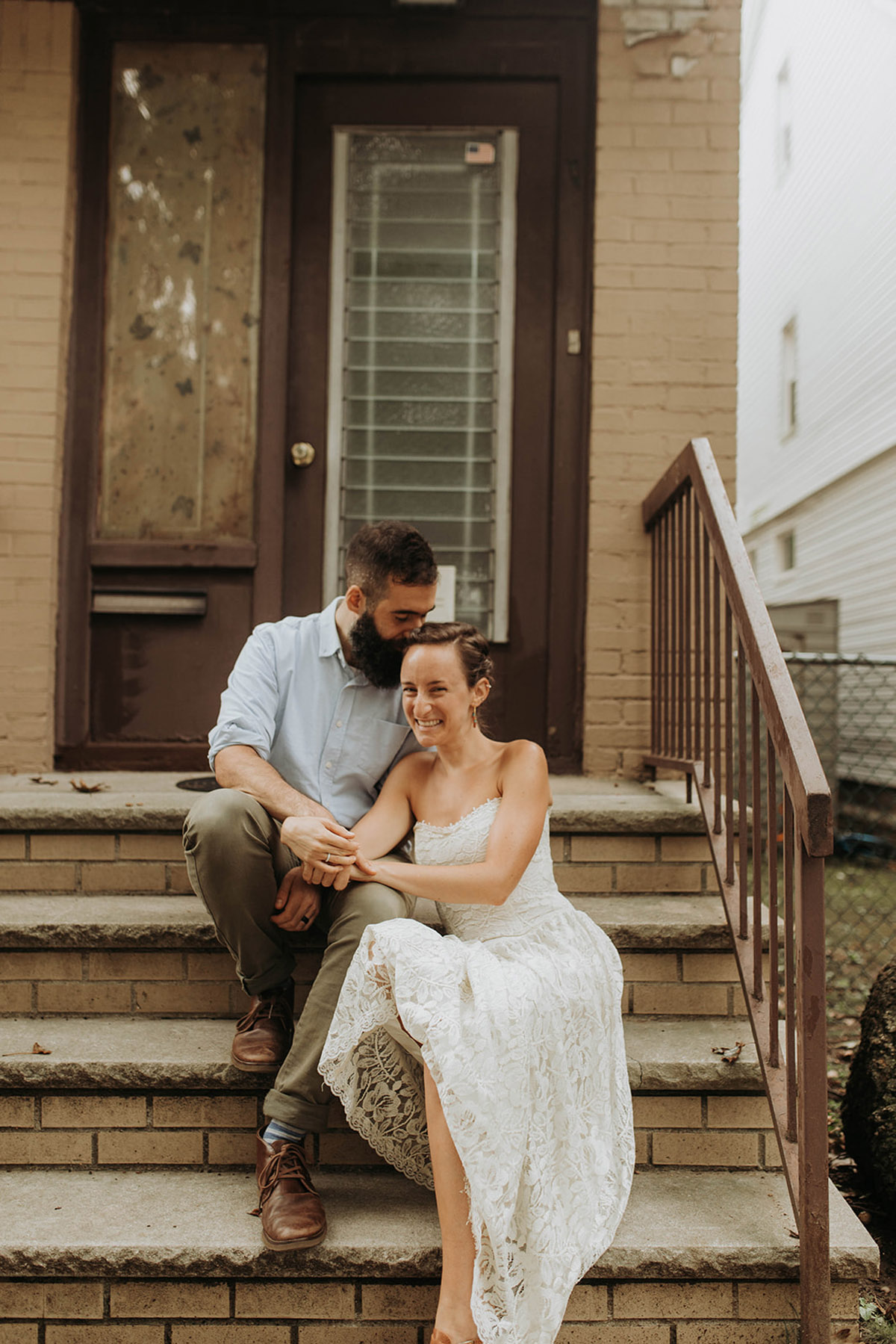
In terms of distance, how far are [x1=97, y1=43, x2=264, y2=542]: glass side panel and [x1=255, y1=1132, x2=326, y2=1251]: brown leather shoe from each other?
248 cm

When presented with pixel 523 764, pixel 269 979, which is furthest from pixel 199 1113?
pixel 523 764

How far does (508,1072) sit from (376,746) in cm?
95

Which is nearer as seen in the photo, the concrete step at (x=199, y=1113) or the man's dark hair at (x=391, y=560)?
the concrete step at (x=199, y=1113)

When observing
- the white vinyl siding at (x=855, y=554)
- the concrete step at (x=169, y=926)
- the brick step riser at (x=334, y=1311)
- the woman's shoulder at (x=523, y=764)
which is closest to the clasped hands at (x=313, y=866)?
the concrete step at (x=169, y=926)

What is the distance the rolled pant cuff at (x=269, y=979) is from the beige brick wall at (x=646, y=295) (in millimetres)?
1696

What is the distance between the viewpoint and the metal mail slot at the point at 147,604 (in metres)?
3.81

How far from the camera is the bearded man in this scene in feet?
6.61

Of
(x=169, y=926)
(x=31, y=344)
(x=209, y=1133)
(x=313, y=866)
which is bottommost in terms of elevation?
(x=209, y=1133)

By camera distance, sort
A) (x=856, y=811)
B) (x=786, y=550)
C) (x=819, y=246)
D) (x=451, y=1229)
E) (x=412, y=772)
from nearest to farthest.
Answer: (x=451, y=1229) < (x=412, y=772) < (x=856, y=811) < (x=819, y=246) < (x=786, y=550)

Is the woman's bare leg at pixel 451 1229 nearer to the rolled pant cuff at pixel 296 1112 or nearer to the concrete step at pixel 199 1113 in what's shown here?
the rolled pant cuff at pixel 296 1112

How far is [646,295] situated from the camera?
12.2ft

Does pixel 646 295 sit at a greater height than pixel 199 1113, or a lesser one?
greater

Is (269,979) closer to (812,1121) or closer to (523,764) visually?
(523,764)

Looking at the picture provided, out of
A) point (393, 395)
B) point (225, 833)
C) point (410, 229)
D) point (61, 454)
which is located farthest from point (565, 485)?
point (225, 833)
